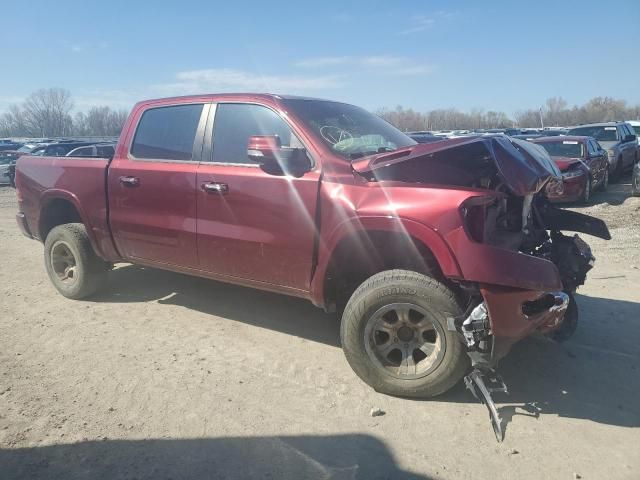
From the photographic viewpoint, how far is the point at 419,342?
342 centimetres

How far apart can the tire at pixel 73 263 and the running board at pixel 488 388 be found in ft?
12.9

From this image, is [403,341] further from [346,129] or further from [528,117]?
[528,117]

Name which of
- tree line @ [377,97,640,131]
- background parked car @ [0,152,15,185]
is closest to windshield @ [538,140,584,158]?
background parked car @ [0,152,15,185]

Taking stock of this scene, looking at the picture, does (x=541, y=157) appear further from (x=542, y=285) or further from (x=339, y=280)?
(x=339, y=280)

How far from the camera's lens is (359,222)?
3451mm

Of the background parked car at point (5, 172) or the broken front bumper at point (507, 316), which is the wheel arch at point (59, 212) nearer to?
the broken front bumper at point (507, 316)

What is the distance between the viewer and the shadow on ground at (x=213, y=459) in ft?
8.79

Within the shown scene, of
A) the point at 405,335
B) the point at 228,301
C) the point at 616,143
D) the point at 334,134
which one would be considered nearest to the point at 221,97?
the point at 334,134

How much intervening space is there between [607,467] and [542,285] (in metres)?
1.00

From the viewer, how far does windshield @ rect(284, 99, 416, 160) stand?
3.94 m

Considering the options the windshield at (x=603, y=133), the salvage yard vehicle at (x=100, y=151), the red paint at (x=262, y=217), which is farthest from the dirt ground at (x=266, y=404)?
the windshield at (x=603, y=133)

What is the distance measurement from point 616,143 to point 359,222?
14.8m

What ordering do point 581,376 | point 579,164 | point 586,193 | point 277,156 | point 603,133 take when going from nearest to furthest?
point 277,156
point 581,376
point 579,164
point 586,193
point 603,133

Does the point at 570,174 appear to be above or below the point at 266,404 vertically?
above
